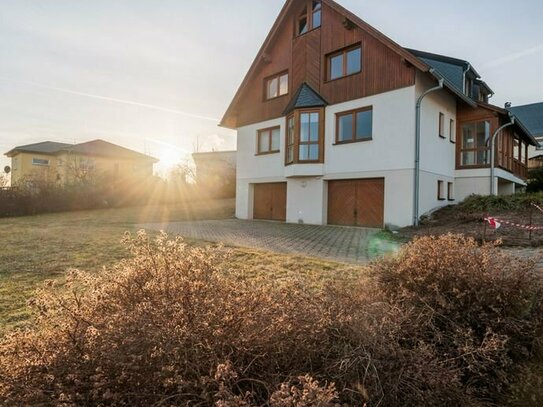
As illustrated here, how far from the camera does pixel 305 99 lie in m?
16.2

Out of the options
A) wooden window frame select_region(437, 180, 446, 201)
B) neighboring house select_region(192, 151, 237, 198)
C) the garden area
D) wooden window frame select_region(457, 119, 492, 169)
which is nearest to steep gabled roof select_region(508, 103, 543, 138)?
wooden window frame select_region(457, 119, 492, 169)

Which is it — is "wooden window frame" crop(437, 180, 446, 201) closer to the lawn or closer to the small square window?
the small square window

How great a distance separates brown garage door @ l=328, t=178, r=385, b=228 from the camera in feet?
48.0

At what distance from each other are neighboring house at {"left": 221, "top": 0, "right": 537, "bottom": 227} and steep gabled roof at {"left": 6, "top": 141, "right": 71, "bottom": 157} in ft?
108

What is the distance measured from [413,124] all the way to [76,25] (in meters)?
11.4

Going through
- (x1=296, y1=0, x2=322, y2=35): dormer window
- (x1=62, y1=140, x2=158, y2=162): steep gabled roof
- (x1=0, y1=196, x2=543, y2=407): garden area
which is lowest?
(x1=0, y1=196, x2=543, y2=407): garden area

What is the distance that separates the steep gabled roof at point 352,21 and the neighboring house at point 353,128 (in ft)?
0.15

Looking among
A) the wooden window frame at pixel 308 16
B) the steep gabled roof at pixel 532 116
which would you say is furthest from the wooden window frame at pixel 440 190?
the steep gabled roof at pixel 532 116

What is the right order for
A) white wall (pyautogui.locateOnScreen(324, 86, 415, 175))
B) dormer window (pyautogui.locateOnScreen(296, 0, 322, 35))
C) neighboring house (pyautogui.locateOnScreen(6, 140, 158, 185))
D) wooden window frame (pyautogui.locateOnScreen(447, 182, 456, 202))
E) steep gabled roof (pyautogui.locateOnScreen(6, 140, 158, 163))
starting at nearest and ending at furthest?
white wall (pyautogui.locateOnScreen(324, 86, 415, 175))
dormer window (pyautogui.locateOnScreen(296, 0, 322, 35))
wooden window frame (pyautogui.locateOnScreen(447, 182, 456, 202))
neighboring house (pyautogui.locateOnScreen(6, 140, 158, 185))
steep gabled roof (pyautogui.locateOnScreen(6, 140, 158, 163))

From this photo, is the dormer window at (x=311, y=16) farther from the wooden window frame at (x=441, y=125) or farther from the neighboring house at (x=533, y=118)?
the neighboring house at (x=533, y=118)

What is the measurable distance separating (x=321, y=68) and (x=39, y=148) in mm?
39853

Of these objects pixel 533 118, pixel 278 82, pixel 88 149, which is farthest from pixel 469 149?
pixel 88 149

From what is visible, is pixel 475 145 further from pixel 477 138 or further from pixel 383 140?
pixel 383 140

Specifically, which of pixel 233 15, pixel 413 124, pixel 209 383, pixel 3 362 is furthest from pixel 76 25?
pixel 413 124
